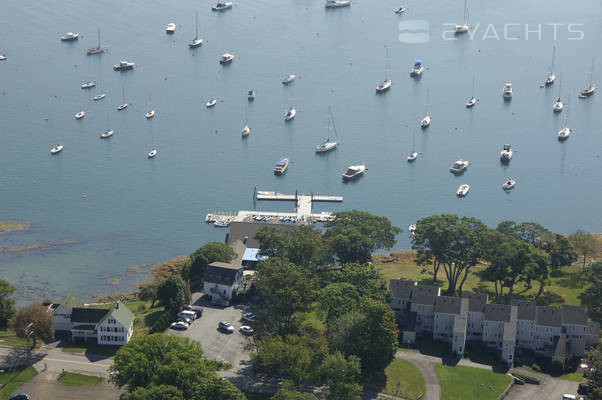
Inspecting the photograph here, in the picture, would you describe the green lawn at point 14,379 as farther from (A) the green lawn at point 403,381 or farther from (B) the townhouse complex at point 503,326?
(B) the townhouse complex at point 503,326

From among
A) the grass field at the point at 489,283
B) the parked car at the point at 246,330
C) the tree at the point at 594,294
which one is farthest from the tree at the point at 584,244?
the parked car at the point at 246,330

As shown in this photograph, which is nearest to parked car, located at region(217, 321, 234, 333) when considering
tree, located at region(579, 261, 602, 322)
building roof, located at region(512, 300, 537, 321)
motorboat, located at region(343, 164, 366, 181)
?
building roof, located at region(512, 300, 537, 321)

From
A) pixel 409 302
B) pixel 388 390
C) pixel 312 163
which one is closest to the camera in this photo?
pixel 388 390

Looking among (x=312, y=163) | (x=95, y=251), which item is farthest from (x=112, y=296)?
(x=312, y=163)

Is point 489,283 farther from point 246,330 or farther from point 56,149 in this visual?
point 56,149

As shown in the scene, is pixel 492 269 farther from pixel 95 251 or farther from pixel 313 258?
pixel 95 251

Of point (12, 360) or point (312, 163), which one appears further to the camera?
point (312, 163)

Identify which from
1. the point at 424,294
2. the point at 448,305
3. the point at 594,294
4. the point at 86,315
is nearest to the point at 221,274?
the point at 86,315

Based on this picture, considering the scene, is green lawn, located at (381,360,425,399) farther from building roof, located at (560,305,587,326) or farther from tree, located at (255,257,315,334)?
building roof, located at (560,305,587,326)
